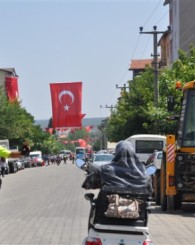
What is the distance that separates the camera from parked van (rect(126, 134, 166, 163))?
144ft

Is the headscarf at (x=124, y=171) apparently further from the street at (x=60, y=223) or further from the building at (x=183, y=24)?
the building at (x=183, y=24)

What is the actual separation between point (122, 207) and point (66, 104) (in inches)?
2201

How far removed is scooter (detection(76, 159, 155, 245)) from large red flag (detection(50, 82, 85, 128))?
55.0 meters

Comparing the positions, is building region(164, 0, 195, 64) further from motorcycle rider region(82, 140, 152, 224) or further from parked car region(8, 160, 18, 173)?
motorcycle rider region(82, 140, 152, 224)

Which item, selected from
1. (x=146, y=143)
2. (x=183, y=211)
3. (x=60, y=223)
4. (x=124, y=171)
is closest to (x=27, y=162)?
(x=146, y=143)

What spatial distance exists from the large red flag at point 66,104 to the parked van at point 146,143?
57.3ft

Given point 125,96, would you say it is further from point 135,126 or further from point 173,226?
point 173,226

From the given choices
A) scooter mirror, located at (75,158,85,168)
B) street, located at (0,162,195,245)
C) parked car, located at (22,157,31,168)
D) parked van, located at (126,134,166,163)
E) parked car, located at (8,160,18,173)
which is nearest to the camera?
scooter mirror, located at (75,158,85,168)

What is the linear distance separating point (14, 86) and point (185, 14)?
4438 centimetres

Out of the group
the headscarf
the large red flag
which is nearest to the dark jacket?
the headscarf

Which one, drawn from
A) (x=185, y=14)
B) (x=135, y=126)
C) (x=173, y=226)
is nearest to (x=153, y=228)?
(x=173, y=226)

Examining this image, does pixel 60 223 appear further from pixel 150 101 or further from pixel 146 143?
pixel 150 101

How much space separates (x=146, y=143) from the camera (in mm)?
45031

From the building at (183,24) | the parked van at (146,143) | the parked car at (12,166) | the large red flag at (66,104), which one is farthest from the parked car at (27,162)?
the parked van at (146,143)
